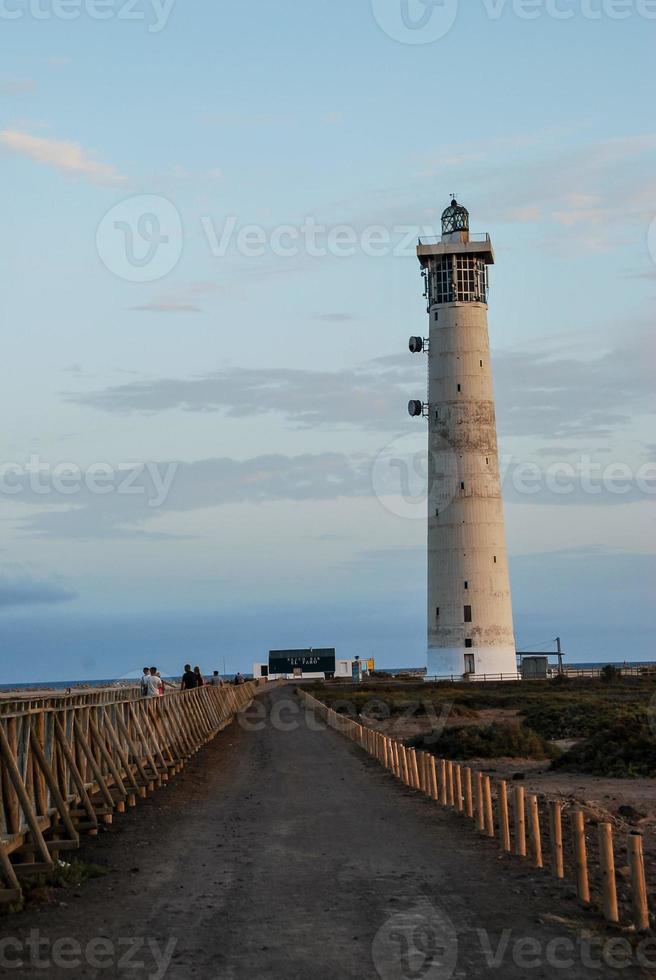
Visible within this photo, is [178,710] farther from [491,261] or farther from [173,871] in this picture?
[491,261]

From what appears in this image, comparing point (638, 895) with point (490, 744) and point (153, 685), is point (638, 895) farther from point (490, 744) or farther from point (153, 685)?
point (490, 744)

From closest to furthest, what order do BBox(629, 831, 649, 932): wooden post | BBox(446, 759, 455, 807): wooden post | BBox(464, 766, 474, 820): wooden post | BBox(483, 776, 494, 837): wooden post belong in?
BBox(629, 831, 649, 932): wooden post < BBox(483, 776, 494, 837): wooden post < BBox(464, 766, 474, 820): wooden post < BBox(446, 759, 455, 807): wooden post

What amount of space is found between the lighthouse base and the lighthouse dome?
26.7 meters

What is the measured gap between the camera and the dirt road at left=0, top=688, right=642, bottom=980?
1005 centimetres

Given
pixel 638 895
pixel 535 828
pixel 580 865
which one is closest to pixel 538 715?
pixel 535 828

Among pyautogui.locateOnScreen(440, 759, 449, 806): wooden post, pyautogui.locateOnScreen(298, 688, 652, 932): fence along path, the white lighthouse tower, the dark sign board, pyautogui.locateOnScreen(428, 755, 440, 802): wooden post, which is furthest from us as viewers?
the dark sign board

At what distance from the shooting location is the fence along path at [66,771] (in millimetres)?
13031

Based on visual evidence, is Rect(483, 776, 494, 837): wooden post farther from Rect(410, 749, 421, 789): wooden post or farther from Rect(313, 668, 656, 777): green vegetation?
Rect(313, 668, 656, 777): green vegetation

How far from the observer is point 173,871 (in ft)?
47.5

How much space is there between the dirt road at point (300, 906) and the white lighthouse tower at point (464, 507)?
52.8 m

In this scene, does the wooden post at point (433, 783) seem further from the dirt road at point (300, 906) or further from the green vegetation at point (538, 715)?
the green vegetation at point (538, 715)

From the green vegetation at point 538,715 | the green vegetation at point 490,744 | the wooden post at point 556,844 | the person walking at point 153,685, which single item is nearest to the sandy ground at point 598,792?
the green vegetation at point 490,744

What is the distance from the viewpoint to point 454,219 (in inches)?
3255

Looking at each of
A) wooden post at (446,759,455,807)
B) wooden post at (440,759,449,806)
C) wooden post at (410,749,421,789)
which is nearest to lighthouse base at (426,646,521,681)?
wooden post at (410,749,421,789)
